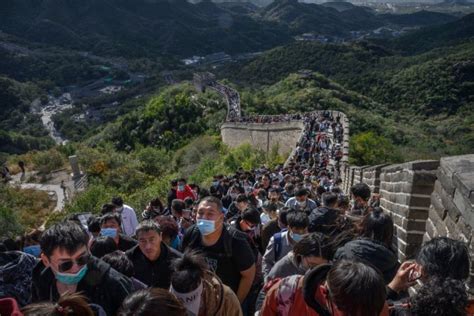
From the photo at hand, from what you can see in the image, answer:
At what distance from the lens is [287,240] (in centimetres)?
394

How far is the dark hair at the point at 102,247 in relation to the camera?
12.6 ft

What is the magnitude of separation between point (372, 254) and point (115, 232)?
2.37 meters

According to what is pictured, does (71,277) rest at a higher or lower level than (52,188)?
higher

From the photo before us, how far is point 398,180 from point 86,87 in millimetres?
108585

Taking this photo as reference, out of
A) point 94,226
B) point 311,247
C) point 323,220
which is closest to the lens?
point 311,247

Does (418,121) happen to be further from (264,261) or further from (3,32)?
(3,32)

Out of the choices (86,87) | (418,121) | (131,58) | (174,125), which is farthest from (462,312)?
(131,58)

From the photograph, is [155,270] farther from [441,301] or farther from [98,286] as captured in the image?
[441,301]

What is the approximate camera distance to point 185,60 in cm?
13750

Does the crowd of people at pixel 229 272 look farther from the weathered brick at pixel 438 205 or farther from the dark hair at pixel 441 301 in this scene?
the weathered brick at pixel 438 205

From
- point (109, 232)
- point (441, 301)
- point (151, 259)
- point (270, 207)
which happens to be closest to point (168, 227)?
point (109, 232)

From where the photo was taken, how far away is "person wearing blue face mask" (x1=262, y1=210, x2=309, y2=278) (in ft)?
12.8

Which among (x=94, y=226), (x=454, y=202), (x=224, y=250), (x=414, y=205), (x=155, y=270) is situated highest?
(x=454, y=202)

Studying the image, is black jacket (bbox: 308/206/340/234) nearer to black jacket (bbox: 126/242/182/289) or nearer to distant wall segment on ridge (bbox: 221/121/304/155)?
black jacket (bbox: 126/242/182/289)
